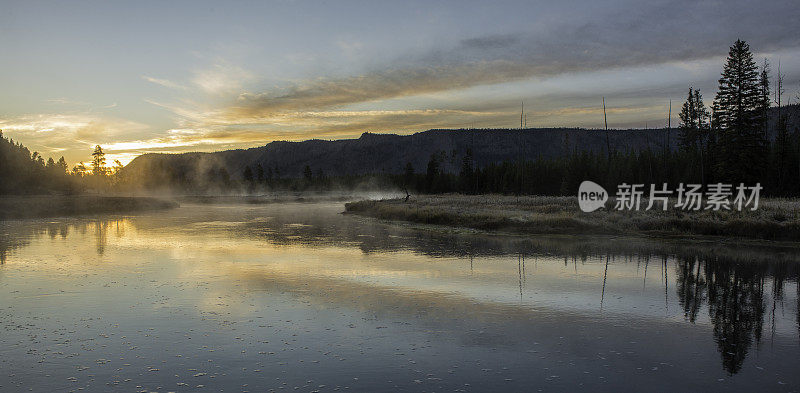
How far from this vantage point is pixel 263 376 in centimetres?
880

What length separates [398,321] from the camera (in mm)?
12461

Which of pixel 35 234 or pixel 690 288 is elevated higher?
pixel 35 234

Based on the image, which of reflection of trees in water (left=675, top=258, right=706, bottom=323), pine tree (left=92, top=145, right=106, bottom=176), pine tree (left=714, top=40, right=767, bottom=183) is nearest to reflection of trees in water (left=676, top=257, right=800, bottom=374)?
reflection of trees in water (left=675, top=258, right=706, bottom=323)

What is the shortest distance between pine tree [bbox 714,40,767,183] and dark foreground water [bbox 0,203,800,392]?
1463 inches

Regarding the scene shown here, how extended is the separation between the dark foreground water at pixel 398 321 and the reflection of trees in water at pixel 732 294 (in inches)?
2.8

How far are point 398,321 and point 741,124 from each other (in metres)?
58.7

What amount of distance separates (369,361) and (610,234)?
1065 inches

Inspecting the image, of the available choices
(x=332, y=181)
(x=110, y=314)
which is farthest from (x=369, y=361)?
(x=332, y=181)

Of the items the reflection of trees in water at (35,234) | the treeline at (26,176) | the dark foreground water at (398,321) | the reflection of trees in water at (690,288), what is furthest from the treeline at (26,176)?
the reflection of trees in water at (690,288)

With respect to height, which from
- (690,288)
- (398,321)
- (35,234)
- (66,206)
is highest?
(66,206)

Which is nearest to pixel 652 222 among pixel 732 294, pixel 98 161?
pixel 732 294

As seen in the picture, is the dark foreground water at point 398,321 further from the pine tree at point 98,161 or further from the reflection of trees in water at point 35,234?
the pine tree at point 98,161

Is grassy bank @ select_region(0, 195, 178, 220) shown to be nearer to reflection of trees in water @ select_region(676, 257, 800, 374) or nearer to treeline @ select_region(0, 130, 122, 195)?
treeline @ select_region(0, 130, 122, 195)

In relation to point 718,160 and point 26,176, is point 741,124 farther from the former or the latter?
point 26,176
